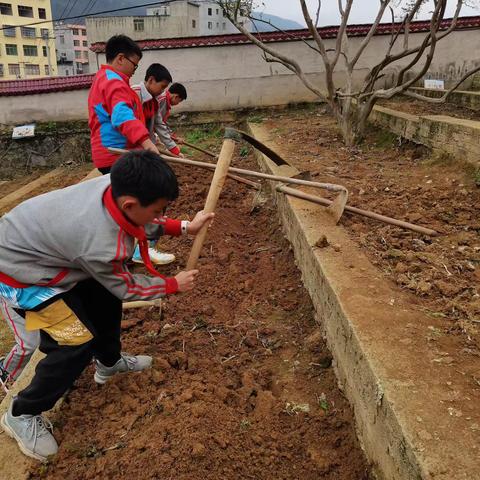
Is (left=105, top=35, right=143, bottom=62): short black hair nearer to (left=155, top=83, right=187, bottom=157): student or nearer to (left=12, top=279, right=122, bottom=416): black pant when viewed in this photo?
(left=155, top=83, right=187, bottom=157): student

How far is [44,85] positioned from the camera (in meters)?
10.2

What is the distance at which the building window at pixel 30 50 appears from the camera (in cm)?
5131

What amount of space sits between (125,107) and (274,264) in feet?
5.61

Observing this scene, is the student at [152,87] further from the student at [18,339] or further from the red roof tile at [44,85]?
the red roof tile at [44,85]

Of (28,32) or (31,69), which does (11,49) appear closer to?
(31,69)

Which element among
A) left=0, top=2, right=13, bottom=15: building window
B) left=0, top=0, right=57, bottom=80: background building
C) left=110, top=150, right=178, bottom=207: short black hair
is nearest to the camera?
left=110, top=150, right=178, bottom=207: short black hair

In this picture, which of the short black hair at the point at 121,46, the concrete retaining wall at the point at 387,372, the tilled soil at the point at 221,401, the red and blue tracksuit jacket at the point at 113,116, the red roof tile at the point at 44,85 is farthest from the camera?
the red roof tile at the point at 44,85

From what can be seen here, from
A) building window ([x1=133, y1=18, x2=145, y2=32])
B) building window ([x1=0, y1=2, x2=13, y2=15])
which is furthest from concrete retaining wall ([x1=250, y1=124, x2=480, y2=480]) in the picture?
building window ([x1=0, y1=2, x2=13, y2=15])

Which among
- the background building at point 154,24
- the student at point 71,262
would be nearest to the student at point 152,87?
the student at point 71,262

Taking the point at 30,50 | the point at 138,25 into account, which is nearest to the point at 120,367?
the point at 138,25

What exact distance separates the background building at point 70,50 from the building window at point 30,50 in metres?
10.3

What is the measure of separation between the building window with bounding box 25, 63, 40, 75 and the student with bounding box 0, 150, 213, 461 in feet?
191

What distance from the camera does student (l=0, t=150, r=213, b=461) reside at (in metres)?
1.72

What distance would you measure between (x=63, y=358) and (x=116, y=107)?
7.07ft
